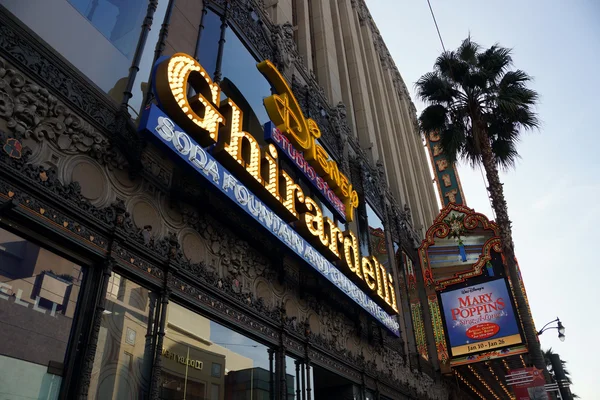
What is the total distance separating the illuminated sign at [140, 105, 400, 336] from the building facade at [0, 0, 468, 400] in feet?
0.15

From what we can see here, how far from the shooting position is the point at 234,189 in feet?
33.7

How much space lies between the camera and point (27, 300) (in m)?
6.24

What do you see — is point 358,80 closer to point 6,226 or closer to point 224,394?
point 224,394

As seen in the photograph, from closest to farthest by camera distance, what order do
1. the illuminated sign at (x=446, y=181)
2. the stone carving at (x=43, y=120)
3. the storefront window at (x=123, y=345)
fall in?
the stone carving at (x=43, y=120), the storefront window at (x=123, y=345), the illuminated sign at (x=446, y=181)

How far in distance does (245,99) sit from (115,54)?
4836 mm

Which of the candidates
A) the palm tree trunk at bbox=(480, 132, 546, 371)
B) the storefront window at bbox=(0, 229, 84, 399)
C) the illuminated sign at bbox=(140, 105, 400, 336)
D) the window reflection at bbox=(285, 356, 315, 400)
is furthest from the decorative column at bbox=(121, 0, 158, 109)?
the palm tree trunk at bbox=(480, 132, 546, 371)

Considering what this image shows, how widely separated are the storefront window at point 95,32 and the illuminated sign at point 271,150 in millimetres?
816

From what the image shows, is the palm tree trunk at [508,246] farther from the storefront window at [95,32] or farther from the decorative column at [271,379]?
the storefront window at [95,32]

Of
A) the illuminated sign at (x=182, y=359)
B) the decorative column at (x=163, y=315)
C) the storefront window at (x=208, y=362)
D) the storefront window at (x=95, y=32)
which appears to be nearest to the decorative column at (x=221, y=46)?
the storefront window at (x=95, y=32)

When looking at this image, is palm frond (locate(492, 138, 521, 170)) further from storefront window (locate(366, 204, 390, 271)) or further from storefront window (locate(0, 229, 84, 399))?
storefront window (locate(0, 229, 84, 399))

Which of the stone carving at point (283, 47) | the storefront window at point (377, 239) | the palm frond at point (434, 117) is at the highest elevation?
the palm frond at point (434, 117)

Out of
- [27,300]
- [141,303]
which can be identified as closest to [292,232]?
[141,303]

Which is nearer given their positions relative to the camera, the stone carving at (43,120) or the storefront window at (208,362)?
the stone carving at (43,120)

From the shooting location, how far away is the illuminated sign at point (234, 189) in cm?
866
